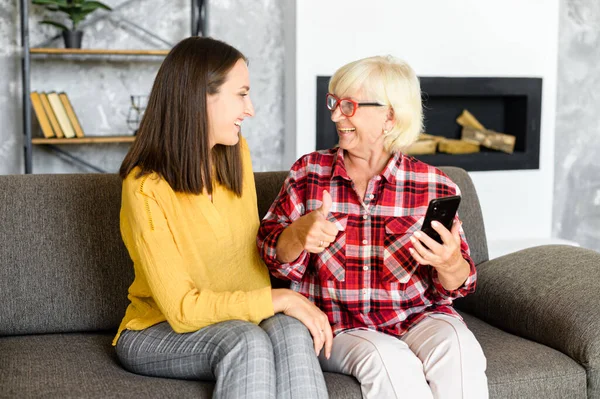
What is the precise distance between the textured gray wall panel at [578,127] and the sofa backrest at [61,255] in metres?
3.32

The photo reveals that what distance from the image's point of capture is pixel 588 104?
4785mm

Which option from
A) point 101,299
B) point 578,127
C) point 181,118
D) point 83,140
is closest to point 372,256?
point 181,118

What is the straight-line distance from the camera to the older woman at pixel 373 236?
6.21 ft

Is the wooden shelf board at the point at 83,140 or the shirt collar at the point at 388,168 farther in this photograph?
the wooden shelf board at the point at 83,140

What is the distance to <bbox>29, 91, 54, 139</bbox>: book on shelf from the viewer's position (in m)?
3.74

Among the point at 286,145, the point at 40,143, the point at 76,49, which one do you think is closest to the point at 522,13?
the point at 286,145

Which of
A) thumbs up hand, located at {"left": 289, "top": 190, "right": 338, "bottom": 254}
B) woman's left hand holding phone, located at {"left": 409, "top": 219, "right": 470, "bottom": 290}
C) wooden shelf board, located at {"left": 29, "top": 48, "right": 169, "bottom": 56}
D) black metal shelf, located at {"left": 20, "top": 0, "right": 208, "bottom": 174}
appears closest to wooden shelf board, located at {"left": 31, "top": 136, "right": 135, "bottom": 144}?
black metal shelf, located at {"left": 20, "top": 0, "right": 208, "bottom": 174}

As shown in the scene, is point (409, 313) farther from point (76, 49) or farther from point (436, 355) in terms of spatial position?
point (76, 49)

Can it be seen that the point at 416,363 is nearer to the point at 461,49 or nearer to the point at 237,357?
the point at 237,357

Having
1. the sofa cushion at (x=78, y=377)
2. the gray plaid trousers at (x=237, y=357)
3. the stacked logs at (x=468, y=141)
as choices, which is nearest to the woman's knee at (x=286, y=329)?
the gray plaid trousers at (x=237, y=357)

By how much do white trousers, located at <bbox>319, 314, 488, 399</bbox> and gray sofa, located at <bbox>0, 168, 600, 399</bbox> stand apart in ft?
0.24

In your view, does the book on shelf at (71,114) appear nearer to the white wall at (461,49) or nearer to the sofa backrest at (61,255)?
the white wall at (461,49)

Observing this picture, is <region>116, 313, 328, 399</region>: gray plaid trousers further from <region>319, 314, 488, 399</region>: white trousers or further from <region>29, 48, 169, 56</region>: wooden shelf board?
<region>29, 48, 169, 56</region>: wooden shelf board

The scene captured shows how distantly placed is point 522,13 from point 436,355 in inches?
110
